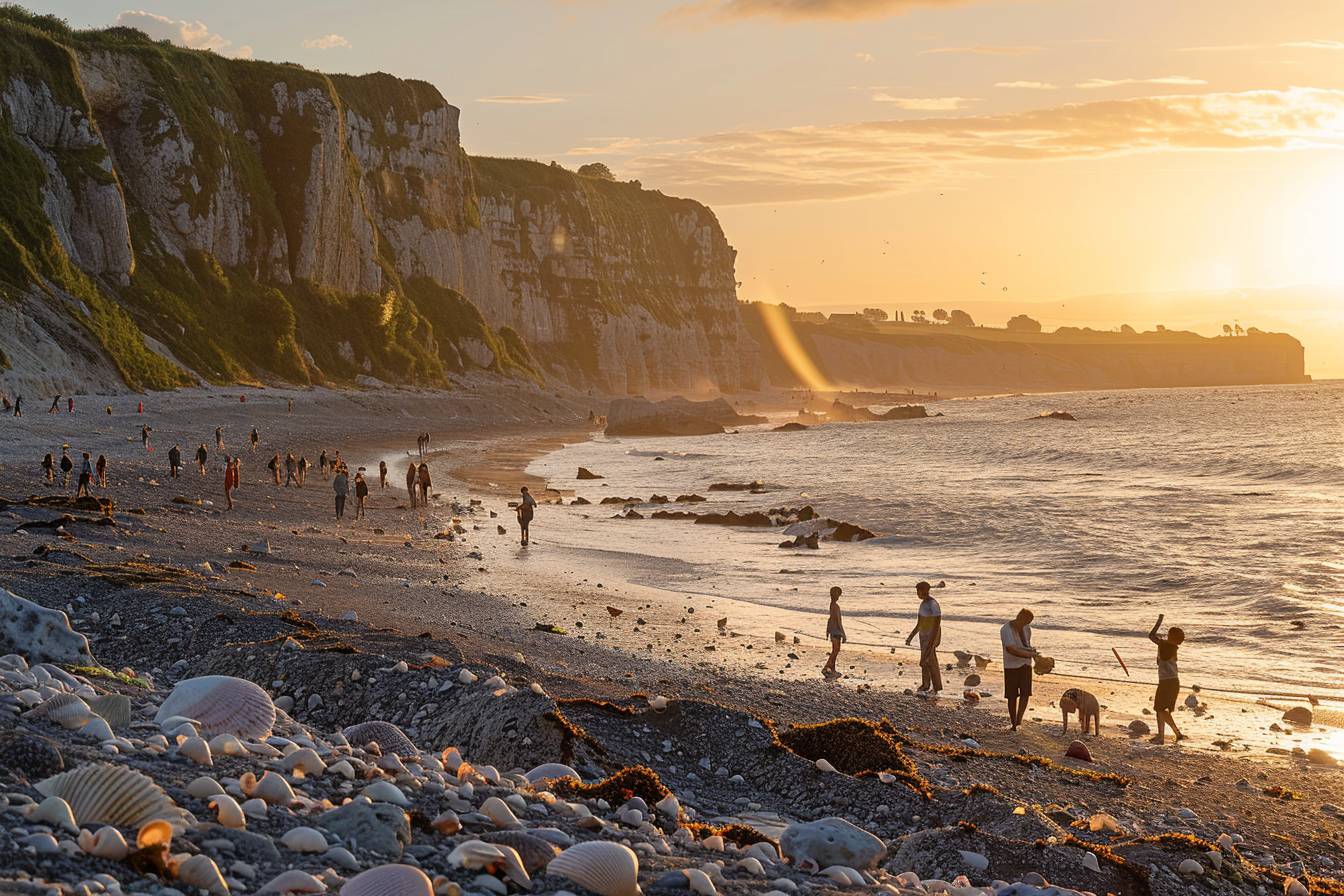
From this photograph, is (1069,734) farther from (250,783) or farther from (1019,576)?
(1019,576)

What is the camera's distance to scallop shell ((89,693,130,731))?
6730 mm

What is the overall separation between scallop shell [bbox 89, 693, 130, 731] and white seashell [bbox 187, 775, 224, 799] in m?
1.53

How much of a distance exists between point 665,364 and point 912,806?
164m

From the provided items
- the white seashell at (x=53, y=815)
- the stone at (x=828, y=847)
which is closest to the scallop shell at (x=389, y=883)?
the white seashell at (x=53, y=815)

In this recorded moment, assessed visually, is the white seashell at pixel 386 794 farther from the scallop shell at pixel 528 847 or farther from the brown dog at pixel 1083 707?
the brown dog at pixel 1083 707

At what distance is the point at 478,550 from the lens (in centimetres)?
2736

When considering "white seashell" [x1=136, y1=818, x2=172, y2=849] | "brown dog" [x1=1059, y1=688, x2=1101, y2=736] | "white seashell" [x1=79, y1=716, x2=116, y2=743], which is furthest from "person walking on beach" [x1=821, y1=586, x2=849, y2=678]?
"white seashell" [x1=136, y1=818, x2=172, y2=849]

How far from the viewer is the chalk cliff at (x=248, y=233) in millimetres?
62094

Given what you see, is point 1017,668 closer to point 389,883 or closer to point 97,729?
point 97,729

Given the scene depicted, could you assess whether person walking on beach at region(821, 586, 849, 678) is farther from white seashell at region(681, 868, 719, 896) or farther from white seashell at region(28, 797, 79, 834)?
white seashell at region(28, 797, 79, 834)

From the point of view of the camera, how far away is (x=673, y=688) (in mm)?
13398

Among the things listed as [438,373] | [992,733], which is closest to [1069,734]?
[992,733]

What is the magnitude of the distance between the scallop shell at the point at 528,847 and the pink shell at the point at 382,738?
7.81ft

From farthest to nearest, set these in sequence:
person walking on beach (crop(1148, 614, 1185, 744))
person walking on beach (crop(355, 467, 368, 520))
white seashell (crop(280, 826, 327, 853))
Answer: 1. person walking on beach (crop(355, 467, 368, 520))
2. person walking on beach (crop(1148, 614, 1185, 744))
3. white seashell (crop(280, 826, 327, 853))
